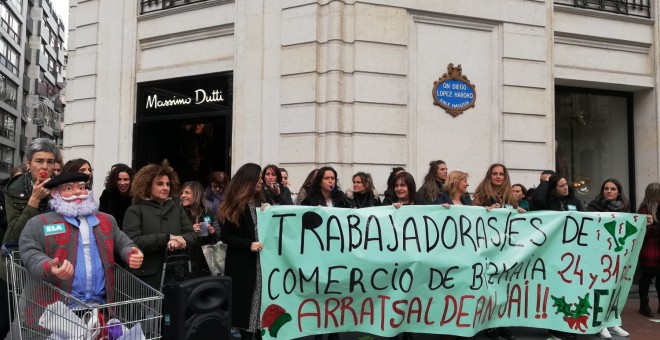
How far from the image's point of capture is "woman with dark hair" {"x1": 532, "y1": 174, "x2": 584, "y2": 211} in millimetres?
7441

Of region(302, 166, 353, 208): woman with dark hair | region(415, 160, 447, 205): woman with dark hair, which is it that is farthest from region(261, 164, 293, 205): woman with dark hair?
region(415, 160, 447, 205): woman with dark hair

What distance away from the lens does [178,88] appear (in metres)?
11.2

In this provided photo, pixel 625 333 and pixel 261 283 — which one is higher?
pixel 261 283

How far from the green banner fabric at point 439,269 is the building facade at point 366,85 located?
10.8ft

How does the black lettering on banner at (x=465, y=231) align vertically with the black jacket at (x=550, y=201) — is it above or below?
below

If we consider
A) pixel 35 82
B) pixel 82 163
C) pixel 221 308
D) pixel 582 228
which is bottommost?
pixel 221 308

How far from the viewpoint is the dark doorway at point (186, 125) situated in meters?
10.8

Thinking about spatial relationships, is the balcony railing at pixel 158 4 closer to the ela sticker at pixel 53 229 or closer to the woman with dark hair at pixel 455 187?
the woman with dark hair at pixel 455 187

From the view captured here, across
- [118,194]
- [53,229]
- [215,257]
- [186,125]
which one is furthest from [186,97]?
[53,229]

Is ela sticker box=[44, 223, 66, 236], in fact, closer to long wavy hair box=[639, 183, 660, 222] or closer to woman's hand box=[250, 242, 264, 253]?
woman's hand box=[250, 242, 264, 253]

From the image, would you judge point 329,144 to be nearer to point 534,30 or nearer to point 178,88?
point 178,88

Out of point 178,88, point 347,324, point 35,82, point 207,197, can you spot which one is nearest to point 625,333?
point 347,324

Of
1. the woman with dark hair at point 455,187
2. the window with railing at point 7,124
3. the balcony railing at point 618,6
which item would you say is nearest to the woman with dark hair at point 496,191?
the woman with dark hair at point 455,187

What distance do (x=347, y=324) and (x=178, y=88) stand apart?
6.81 meters
